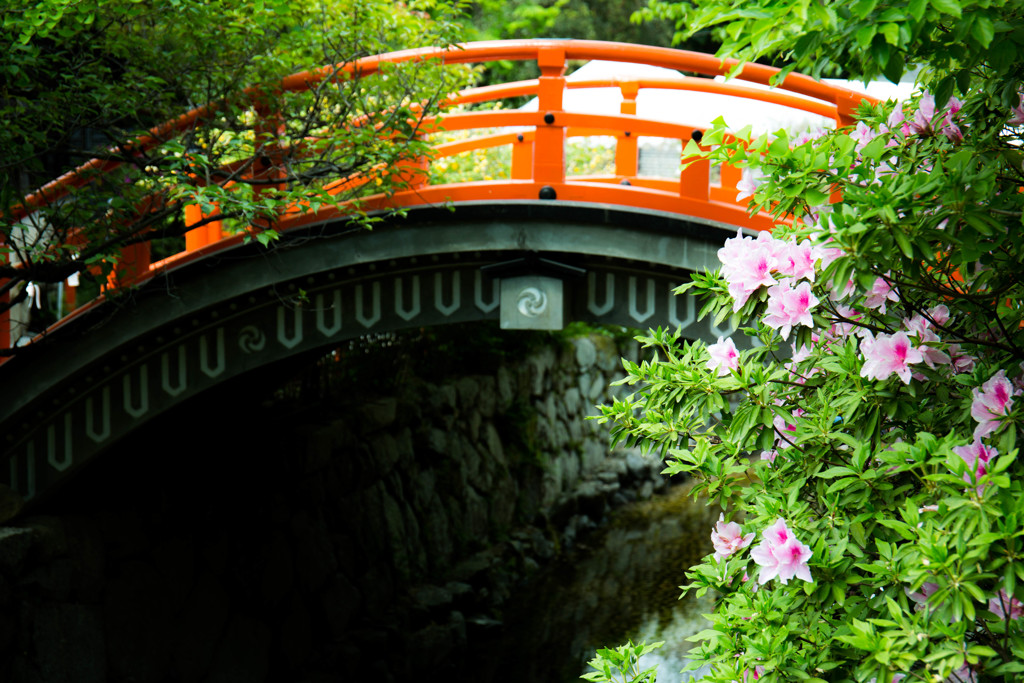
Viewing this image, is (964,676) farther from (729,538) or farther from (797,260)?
(797,260)

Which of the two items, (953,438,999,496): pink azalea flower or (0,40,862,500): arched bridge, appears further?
(0,40,862,500): arched bridge

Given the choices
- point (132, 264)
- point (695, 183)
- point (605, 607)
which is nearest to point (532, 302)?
point (695, 183)

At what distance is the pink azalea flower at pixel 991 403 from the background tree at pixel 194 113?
3.56 meters

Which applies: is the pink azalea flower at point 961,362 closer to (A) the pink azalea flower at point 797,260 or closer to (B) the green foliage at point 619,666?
(A) the pink azalea flower at point 797,260

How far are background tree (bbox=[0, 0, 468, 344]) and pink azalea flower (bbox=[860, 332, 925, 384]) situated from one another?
3.33 meters

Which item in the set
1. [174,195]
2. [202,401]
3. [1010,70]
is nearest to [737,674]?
[1010,70]

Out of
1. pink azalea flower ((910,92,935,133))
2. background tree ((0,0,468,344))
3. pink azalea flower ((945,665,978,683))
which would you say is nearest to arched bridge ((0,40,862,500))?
background tree ((0,0,468,344))

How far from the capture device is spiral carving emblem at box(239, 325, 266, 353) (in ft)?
20.0

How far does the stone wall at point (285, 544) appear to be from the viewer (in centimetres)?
611

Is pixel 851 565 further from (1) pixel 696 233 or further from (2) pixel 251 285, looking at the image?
(2) pixel 251 285

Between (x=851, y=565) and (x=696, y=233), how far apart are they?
3314mm

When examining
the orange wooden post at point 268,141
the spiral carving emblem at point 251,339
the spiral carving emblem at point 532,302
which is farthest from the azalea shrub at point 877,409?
the spiral carving emblem at point 251,339

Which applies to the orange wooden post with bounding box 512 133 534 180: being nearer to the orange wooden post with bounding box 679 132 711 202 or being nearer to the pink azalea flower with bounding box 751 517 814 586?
the orange wooden post with bounding box 679 132 711 202

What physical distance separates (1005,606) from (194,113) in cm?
491
